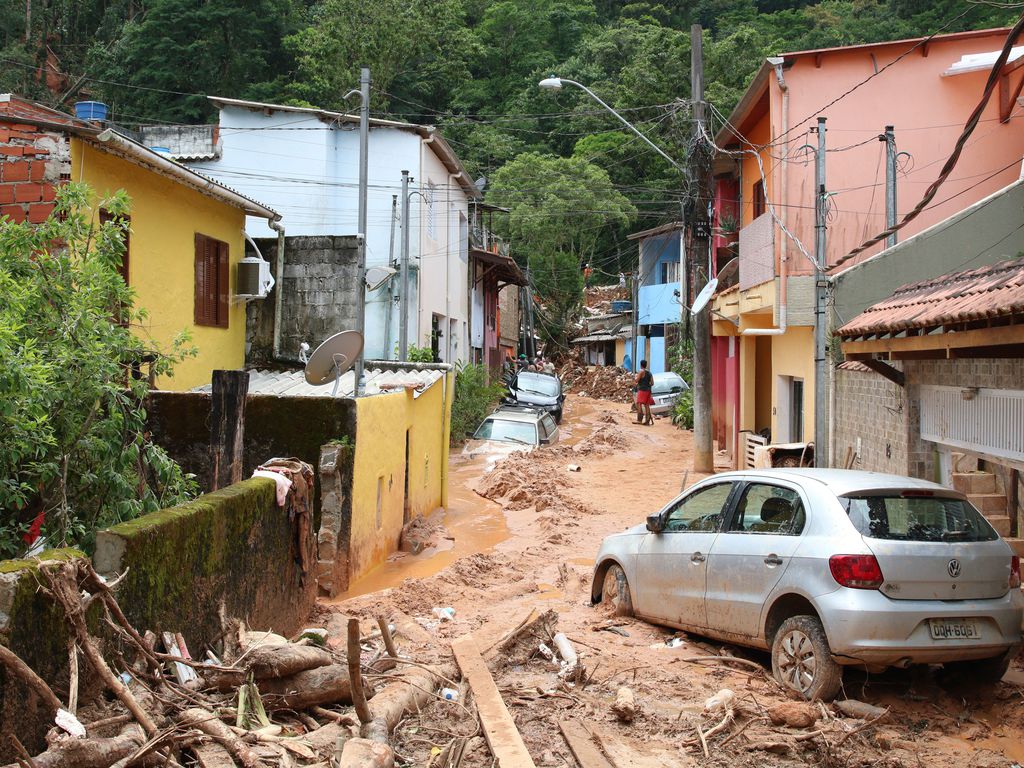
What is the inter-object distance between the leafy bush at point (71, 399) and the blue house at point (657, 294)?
38750mm

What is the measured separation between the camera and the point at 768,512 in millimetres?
7285

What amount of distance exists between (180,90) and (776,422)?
30.0 m

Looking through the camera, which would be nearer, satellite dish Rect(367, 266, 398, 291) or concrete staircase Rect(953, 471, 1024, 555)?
concrete staircase Rect(953, 471, 1024, 555)

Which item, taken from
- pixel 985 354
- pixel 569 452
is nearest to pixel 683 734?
pixel 985 354

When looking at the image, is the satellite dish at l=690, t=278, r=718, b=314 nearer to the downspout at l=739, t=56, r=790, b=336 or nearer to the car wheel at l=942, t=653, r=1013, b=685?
the downspout at l=739, t=56, r=790, b=336

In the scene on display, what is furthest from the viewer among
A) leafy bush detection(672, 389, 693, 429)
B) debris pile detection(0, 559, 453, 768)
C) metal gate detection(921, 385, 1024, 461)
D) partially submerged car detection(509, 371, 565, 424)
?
leafy bush detection(672, 389, 693, 429)

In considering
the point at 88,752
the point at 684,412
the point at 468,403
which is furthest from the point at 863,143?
the point at 684,412

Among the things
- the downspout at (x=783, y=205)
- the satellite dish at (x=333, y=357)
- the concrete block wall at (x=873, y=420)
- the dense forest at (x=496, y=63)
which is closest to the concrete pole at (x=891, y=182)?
the downspout at (x=783, y=205)

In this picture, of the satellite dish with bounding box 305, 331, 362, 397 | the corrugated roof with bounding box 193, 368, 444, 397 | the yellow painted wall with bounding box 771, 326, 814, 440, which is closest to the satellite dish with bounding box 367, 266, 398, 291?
the corrugated roof with bounding box 193, 368, 444, 397

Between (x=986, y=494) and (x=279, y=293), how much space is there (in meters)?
12.6

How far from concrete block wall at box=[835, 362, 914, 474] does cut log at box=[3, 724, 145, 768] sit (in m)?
8.50

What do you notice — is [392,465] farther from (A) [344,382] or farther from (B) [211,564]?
(B) [211,564]

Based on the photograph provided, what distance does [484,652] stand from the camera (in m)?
7.20

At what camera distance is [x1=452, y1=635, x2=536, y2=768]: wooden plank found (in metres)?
5.09
